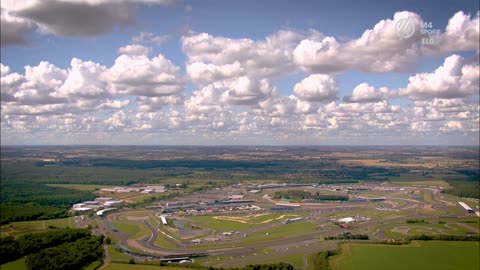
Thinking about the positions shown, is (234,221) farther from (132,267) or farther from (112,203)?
(112,203)

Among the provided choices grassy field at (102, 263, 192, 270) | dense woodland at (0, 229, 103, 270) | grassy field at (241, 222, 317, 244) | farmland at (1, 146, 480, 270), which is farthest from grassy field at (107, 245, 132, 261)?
grassy field at (241, 222, 317, 244)

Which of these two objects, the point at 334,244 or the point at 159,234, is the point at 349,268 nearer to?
the point at 334,244

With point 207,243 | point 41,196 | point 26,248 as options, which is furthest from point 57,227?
point 41,196

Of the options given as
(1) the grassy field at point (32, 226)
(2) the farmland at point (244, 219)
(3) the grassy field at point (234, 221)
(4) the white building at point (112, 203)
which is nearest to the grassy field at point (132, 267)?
(2) the farmland at point (244, 219)

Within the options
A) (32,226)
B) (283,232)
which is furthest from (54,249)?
(283,232)

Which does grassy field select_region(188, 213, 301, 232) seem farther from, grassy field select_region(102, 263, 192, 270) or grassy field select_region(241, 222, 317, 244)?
grassy field select_region(102, 263, 192, 270)

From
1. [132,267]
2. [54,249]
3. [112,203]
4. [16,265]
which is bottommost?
[132,267]
